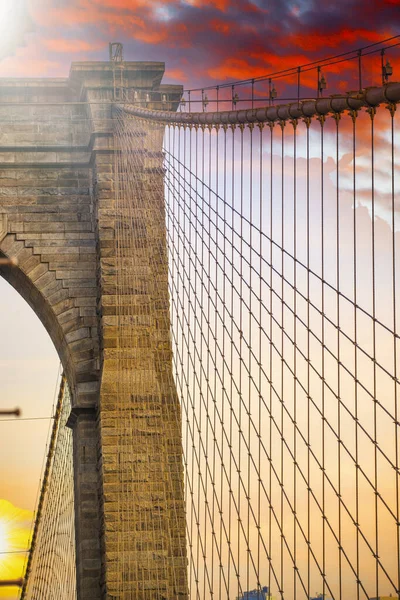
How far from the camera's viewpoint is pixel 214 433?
1093cm

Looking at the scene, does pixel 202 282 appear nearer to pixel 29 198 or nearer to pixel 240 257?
pixel 240 257

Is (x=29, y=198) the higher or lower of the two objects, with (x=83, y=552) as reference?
higher

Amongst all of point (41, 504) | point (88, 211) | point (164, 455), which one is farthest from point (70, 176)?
point (41, 504)

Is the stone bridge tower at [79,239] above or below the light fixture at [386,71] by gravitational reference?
above

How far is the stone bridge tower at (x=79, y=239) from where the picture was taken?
12180 millimetres

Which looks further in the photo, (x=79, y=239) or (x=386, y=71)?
(x=79, y=239)

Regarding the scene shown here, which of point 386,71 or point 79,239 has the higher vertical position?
point 79,239

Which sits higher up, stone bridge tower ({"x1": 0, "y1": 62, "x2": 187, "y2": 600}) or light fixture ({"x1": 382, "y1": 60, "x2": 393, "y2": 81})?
stone bridge tower ({"x1": 0, "y1": 62, "x2": 187, "y2": 600})

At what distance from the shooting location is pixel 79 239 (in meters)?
12.9

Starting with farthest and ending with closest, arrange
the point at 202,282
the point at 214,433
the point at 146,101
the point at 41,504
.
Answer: the point at 41,504 → the point at 146,101 → the point at 202,282 → the point at 214,433

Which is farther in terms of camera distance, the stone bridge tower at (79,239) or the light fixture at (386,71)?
the stone bridge tower at (79,239)

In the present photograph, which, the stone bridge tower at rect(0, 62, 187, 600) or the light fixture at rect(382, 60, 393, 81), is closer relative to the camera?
the light fixture at rect(382, 60, 393, 81)

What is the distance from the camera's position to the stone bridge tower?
1218cm

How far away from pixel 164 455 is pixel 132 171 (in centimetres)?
259
